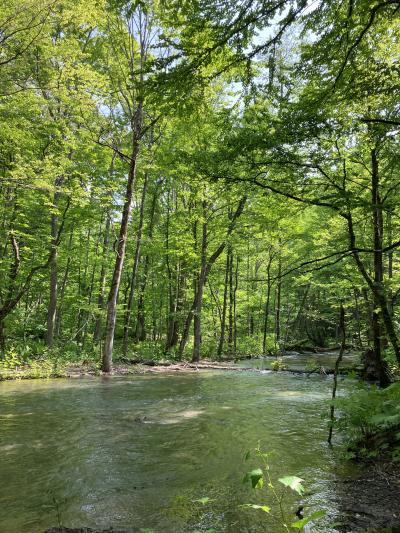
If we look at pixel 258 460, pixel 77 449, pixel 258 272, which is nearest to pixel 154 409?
pixel 77 449

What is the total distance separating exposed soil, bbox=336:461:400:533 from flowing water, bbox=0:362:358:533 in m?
0.17

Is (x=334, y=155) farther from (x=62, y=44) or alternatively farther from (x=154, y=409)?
(x=62, y=44)

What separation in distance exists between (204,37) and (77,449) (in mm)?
5607

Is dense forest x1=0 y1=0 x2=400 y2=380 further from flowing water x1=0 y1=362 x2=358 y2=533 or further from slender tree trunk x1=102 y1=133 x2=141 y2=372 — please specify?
flowing water x1=0 y1=362 x2=358 y2=533

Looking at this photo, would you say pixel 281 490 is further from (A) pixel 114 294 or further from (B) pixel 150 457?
(A) pixel 114 294

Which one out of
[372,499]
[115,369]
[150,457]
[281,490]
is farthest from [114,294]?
[372,499]

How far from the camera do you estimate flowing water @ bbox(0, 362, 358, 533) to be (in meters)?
3.52

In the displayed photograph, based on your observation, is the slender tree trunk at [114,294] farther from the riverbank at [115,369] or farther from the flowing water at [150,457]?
the flowing water at [150,457]

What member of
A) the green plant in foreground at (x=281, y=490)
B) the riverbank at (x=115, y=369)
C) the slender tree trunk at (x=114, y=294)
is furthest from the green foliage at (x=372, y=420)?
the slender tree trunk at (x=114, y=294)

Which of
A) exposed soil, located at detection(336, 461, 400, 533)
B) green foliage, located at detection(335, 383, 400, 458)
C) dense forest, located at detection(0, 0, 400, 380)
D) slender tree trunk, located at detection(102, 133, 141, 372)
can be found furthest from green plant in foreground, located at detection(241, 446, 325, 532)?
slender tree trunk, located at detection(102, 133, 141, 372)

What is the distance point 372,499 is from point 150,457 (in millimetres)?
2813

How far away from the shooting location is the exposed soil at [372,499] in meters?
3.12

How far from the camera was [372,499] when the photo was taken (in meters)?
3.57

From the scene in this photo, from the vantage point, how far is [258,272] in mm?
39844
